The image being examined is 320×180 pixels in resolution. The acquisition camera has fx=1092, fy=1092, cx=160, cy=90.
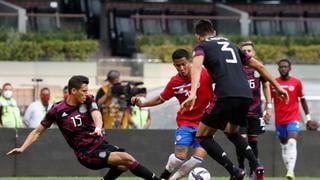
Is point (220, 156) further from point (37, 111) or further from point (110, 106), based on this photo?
point (37, 111)

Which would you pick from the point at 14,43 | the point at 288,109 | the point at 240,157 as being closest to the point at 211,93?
the point at 240,157

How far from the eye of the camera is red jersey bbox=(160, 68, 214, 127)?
1472 cm

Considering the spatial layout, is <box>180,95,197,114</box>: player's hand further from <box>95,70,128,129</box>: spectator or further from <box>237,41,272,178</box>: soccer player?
<box>95,70,128,129</box>: spectator

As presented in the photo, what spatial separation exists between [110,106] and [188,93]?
613 centimetres

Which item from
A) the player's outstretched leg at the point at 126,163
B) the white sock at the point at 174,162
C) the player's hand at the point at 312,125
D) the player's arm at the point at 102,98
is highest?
the player's arm at the point at 102,98

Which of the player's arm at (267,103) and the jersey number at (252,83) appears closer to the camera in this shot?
the player's arm at (267,103)

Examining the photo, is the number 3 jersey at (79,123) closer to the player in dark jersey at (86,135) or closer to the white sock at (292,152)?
the player in dark jersey at (86,135)

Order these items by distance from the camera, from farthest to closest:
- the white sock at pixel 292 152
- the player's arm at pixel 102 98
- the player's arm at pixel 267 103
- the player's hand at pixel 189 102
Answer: the player's arm at pixel 102 98, the white sock at pixel 292 152, the player's arm at pixel 267 103, the player's hand at pixel 189 102

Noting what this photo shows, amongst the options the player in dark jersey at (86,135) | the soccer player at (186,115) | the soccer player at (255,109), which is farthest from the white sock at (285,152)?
the player in dark jersey at (86,135)

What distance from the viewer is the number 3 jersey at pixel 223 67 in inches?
524

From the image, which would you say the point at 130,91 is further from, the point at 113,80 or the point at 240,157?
the point at 240,157

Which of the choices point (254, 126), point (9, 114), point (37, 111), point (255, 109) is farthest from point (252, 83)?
point (9, 114)

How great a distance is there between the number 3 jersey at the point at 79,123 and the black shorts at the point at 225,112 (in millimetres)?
1407

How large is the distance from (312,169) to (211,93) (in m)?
5.75
